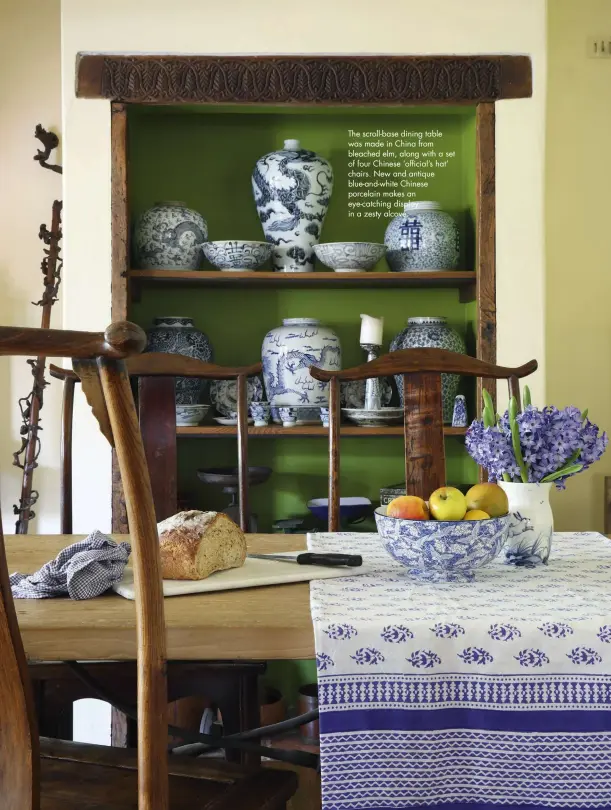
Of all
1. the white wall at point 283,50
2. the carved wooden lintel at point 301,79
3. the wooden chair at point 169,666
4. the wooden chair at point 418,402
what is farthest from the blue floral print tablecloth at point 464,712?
the carved wooden lintel at point 301,79

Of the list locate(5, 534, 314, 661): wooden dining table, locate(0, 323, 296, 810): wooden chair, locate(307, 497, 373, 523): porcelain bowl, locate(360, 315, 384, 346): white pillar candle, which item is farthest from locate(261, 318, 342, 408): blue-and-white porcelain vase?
locate(0, 323, 296, 810): wooden chair

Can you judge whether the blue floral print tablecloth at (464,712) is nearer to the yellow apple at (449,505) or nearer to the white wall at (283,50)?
the yellow apple at (449,505)

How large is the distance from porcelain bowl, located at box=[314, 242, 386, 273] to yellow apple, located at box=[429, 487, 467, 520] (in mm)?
1760

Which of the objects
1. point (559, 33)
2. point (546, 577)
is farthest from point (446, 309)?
point (546, 577)

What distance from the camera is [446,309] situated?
3.29m

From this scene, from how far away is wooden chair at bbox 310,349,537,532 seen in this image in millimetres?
2018

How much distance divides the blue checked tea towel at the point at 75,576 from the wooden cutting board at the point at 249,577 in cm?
3

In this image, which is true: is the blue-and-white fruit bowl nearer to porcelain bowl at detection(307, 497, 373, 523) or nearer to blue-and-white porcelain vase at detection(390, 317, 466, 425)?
porcelain bowl at detection(307, 497, 373, 523)

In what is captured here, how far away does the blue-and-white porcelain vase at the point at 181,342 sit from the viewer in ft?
10.1

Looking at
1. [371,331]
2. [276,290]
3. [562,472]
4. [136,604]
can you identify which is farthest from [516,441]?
[276,290]

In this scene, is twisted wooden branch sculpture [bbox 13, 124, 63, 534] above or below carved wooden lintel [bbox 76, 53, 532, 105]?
below

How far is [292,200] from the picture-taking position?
3.04 meters

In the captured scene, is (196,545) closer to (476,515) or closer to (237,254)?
(476,515)

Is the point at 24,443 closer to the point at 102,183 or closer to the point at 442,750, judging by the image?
the point at 102,183
